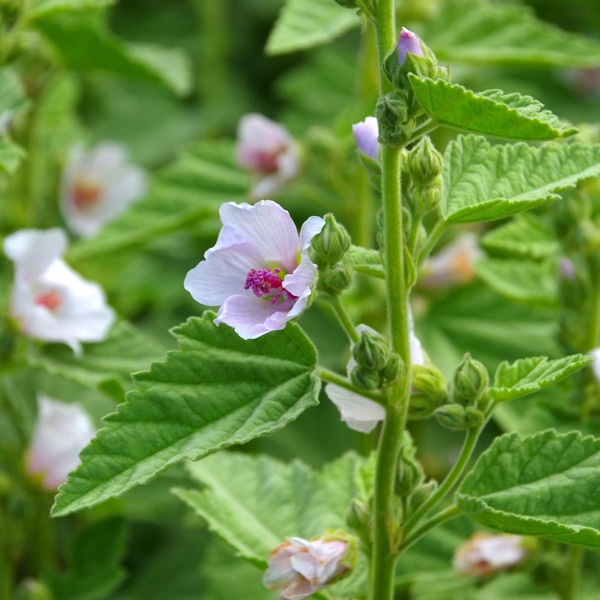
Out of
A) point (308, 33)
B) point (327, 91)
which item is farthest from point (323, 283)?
point (327, 91)

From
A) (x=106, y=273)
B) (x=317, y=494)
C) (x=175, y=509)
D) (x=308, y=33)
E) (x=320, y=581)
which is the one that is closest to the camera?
(x=320, y=581)

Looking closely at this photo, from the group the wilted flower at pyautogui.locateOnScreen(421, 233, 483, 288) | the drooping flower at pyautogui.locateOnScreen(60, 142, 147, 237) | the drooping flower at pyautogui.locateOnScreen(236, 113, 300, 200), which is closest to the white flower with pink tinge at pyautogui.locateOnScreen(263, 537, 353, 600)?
the drooping flower at pyautogui.locateOnScreen(236, 113, 300, 200)

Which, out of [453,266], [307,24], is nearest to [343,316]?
[307,24]

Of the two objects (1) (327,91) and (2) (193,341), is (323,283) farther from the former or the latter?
(1) (327,91)

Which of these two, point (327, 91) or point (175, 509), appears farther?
point (327, 91)

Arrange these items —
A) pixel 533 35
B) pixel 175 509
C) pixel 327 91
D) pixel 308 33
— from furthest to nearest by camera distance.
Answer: pixel 327 91
pixel 175 509
pixel 533 35
pixel 308 33

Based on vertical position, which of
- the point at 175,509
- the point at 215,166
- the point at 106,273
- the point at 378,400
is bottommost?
→ the point at 175,509

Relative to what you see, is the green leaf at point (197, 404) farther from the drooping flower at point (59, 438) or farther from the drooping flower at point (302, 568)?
the drooping flower at point (59, 438)

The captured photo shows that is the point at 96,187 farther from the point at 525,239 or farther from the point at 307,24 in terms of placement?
the point at 525,239
